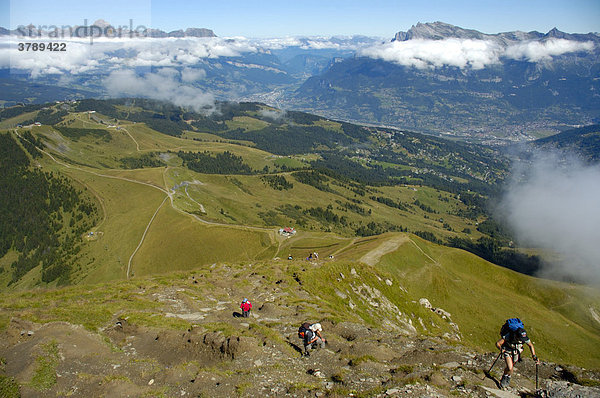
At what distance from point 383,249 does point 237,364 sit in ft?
299

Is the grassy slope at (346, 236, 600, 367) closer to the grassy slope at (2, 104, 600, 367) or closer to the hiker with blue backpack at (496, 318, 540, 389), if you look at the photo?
the grassy slope at (2, 104, 600, 367)

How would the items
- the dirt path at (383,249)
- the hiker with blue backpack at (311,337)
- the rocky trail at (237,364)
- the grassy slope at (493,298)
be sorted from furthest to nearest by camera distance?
1. the dirt path at (383,249)
2. the grassy slope at (493,298)
3. the hiker with blue backpack at (311,337)
4. the rocky trail at (237,364)

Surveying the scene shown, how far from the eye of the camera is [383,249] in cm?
11025

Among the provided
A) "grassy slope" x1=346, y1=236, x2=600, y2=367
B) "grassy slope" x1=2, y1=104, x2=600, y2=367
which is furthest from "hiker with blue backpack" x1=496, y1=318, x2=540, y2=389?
"grassy slope" x1=346, y1=236, x2=600, y2=367

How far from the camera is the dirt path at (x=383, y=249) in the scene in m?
101

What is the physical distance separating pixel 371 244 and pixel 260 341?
308ft

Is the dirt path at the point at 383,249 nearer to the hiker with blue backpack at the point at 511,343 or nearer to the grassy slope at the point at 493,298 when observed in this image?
the grassy slope at the point at 493,298

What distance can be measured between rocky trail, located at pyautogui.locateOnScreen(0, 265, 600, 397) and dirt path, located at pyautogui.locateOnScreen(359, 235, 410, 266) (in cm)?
6347

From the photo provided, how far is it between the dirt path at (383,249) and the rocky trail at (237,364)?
6347cm

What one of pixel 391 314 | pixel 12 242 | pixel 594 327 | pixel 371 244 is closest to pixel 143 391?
pixel 391 314

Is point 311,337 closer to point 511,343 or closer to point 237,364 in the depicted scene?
point 237,364

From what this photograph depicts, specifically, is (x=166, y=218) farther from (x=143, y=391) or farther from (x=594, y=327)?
(x=594, y=327)

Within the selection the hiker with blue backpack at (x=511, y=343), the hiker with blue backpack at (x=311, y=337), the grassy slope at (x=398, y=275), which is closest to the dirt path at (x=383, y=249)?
the grassy slope at (x=398, y=275)

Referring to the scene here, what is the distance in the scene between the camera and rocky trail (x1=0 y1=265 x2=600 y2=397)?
21500 mm
